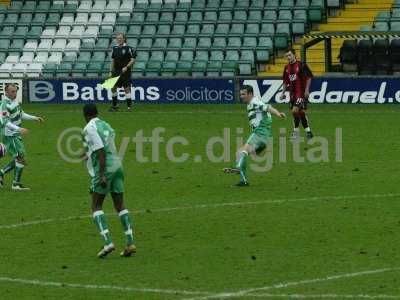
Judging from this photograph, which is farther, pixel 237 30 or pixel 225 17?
pixel 225 17

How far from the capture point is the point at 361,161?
26.6 metres

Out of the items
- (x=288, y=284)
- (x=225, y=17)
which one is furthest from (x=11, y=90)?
(x=225, y=17)

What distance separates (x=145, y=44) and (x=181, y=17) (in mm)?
1874

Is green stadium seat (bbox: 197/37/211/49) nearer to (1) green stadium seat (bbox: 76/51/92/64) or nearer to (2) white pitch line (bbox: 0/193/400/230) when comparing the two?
(1) green stadium seat (bbox: 76/51/92/64)

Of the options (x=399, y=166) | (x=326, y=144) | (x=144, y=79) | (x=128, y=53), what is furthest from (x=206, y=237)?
(x=144, y=79)

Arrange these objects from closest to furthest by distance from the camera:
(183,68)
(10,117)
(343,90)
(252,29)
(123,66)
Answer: (10,117) < (123,66) < (343,90) < (183,68) < (252,29)

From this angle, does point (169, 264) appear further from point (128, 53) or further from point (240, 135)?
point (128, 53)

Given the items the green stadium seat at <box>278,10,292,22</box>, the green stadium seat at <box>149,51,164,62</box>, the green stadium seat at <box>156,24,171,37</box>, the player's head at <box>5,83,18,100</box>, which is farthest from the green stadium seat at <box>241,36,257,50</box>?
the player's head at <box>5,83,18,100</box>

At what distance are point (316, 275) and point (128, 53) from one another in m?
24.9

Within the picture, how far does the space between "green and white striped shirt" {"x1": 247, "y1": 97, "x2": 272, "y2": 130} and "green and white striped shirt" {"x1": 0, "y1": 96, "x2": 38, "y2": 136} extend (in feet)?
13.2

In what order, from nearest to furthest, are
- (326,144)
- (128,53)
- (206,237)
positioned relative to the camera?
1. (206,237)
2. (326,144)
3. (128,53)

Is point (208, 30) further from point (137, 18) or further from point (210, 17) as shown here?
point (137, 18)

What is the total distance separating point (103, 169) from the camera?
15.7 meters

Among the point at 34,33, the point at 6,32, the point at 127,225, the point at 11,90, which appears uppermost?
the point at 6,32
